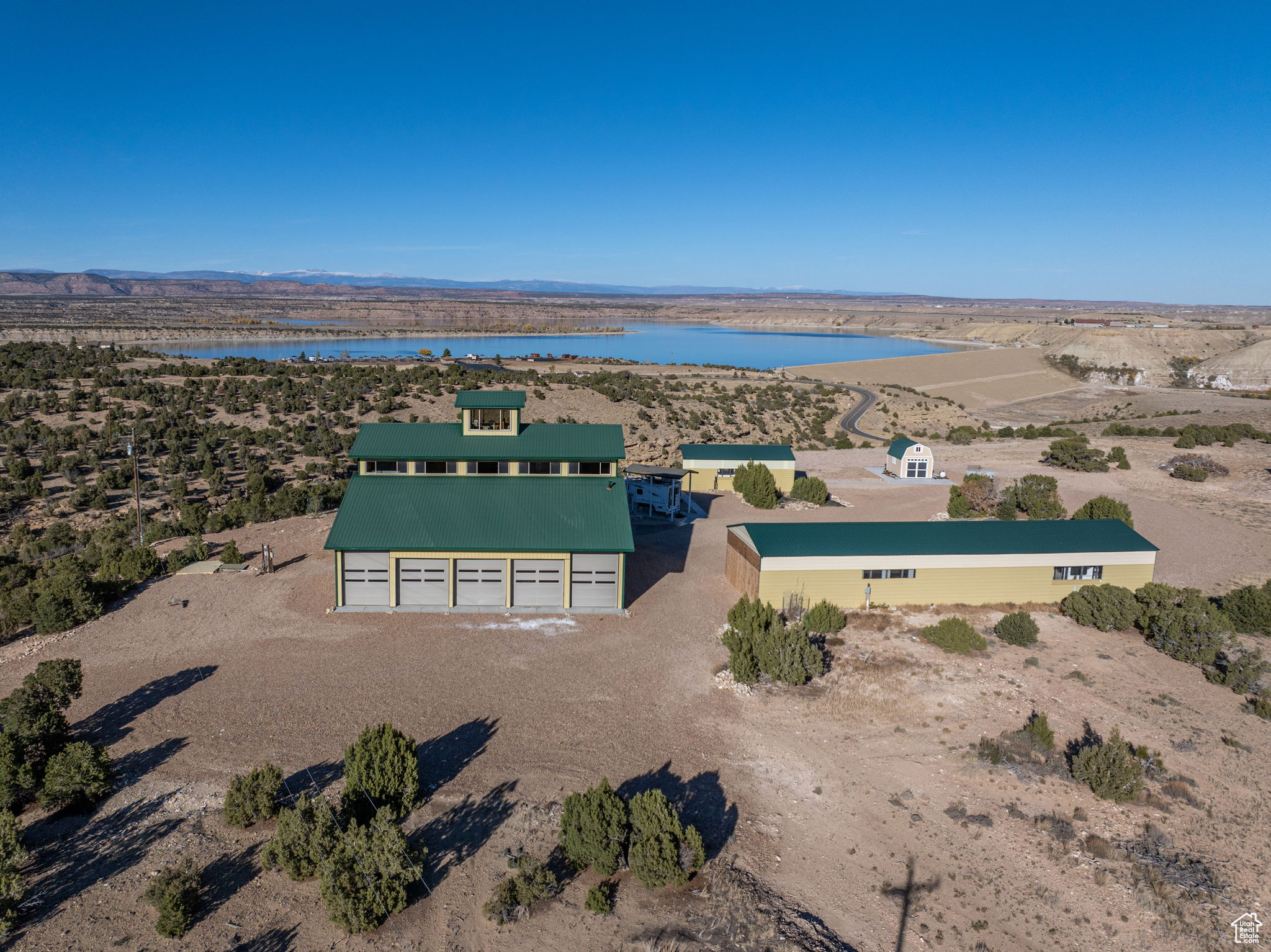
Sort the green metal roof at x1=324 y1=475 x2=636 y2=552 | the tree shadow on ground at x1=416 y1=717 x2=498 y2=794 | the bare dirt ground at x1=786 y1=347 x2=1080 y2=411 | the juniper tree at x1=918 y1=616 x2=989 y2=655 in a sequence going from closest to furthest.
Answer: the tree shadow on ground at x1=416 y1=717 x2=498 y2=794
the juniper tree at x1=918 y1=616 x2=989 y2=655
the green metal roof at x1=324 y1=475 x2=636 y2=552
the bare dirt ground at x1=786 y1=347 x2=1080 y2=411

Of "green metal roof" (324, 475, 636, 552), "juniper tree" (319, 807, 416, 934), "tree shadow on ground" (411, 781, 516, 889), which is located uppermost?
"green metal roof" (324, 475, 636, 552)

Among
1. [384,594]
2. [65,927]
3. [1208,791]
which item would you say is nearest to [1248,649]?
[1208,791]

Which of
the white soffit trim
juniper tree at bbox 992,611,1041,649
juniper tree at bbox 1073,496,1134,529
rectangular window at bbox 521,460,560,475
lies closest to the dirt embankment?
juniper tree at bbox 1073,496,1134,529

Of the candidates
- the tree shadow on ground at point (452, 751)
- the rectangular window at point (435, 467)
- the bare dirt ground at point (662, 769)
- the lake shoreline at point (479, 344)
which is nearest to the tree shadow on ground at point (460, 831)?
the bare dirt ground at point (662, 769)

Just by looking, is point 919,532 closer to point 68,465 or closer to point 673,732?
point 673,732

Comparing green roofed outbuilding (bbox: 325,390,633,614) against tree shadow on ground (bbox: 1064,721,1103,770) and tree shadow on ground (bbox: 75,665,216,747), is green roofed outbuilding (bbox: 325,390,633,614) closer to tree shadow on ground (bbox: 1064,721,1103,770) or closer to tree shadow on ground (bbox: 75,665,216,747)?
tree shadow on ground (bbox: 75,665,216,747)

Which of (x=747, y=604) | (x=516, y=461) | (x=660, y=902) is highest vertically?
(x=516, y=461)

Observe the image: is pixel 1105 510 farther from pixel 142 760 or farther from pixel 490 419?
pixel 142 760
